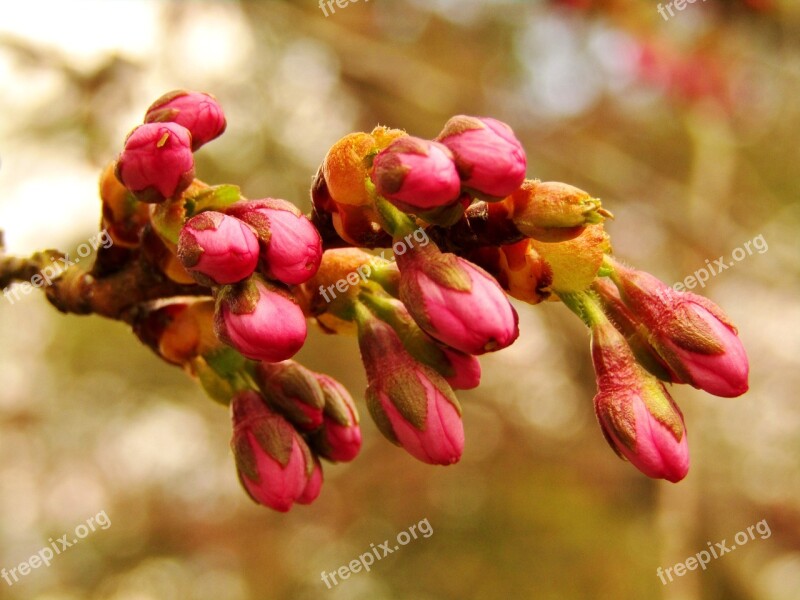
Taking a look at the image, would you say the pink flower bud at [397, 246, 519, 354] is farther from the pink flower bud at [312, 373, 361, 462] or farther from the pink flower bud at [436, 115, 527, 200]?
the pink flower bud at [312, 373, 361, 462]

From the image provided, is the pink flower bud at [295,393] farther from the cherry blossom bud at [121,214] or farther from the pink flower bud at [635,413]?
the pink flower bud at [635,413]

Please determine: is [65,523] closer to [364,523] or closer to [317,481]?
[364,523]

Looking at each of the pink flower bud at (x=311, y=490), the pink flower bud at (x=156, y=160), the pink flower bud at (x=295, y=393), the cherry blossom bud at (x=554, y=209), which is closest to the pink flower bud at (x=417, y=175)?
the cherry blossom bud at (x=554, y=209)

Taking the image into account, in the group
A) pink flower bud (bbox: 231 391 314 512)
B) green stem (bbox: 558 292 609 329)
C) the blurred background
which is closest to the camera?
green stem (bbox: 558 292 609 329)

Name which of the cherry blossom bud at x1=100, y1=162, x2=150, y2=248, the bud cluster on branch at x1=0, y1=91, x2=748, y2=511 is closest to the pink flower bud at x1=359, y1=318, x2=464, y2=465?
the bud cluster on branch at x1=0, y1=91, x2=748, y2=511

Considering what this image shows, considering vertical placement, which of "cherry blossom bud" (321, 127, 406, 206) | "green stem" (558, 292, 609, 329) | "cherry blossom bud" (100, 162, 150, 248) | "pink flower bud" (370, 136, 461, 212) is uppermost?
"pink flower bud" (370, 136, 461, 212)

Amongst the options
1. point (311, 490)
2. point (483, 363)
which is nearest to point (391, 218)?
point (311, 490)

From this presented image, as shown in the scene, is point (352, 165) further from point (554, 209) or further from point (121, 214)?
point (121, 214)
